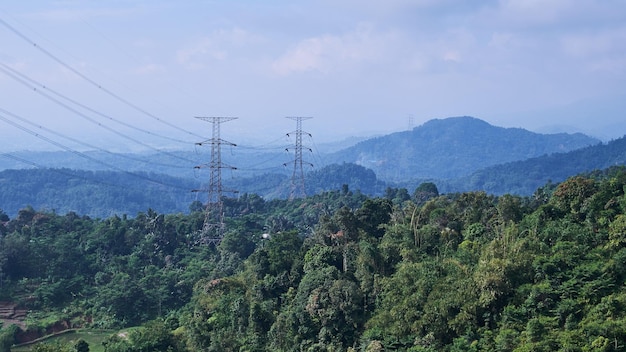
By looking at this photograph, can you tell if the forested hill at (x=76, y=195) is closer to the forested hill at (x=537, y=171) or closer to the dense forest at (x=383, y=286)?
the forested hill at (x=537, y=171)

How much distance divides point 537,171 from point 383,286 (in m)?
111

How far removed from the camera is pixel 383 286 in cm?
2106

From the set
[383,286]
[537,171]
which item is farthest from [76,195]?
[383,286]

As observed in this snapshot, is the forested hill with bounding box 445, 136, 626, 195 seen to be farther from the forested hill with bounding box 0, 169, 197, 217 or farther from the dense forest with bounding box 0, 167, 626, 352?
the dense forest with bounding box 0, 167, 626, 352

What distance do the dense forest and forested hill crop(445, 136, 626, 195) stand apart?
88353 millimetres

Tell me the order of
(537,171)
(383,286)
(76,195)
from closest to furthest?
(383,286), (76,195), (537,171)

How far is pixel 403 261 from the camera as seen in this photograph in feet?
73.9

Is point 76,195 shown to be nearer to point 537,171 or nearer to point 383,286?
point 537,171

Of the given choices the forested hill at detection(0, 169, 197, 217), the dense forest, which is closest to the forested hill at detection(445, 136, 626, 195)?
the forested hill at detection(0, 169, 197, 217)

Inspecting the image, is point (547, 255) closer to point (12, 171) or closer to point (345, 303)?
point (345, 303)

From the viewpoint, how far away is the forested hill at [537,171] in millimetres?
118562

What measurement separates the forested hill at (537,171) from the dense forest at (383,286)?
290 ft

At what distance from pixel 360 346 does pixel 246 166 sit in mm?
171096

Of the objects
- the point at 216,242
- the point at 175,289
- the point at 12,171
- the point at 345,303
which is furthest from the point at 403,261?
the point at 12,171
